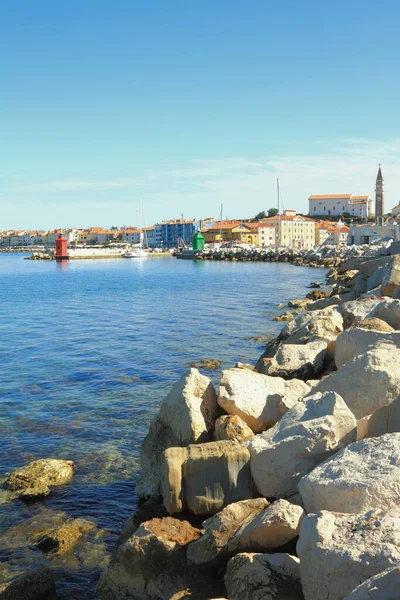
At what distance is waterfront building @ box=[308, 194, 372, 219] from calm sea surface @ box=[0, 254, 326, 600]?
373 feet

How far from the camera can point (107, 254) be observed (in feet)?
357

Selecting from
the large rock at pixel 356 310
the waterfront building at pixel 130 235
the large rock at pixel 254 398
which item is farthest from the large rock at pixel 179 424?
the waterfront building at pixel 130 235

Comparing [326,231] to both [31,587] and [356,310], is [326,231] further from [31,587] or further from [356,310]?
[31,587]

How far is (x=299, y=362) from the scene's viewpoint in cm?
894

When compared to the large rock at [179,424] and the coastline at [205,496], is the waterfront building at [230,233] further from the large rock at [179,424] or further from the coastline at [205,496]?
the large rock at [179,424]

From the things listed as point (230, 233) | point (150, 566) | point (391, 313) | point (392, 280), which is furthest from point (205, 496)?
point (230, 233)

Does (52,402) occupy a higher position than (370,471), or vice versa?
(370,471)

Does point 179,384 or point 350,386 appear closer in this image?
point 350,386

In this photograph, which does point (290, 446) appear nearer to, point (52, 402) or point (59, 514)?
point (59, 514)

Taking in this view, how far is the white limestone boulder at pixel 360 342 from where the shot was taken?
7.32 m

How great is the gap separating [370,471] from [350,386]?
1854 millimetres

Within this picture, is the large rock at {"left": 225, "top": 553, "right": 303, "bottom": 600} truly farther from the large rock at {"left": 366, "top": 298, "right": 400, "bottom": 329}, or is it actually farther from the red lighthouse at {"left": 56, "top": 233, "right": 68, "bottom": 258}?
the red lighthouse at {"left": 56, "top": 233, "right": 68, "bottom": 258}

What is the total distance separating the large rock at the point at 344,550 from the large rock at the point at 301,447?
1.29 m

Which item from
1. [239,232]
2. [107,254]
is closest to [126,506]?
[107,254]
